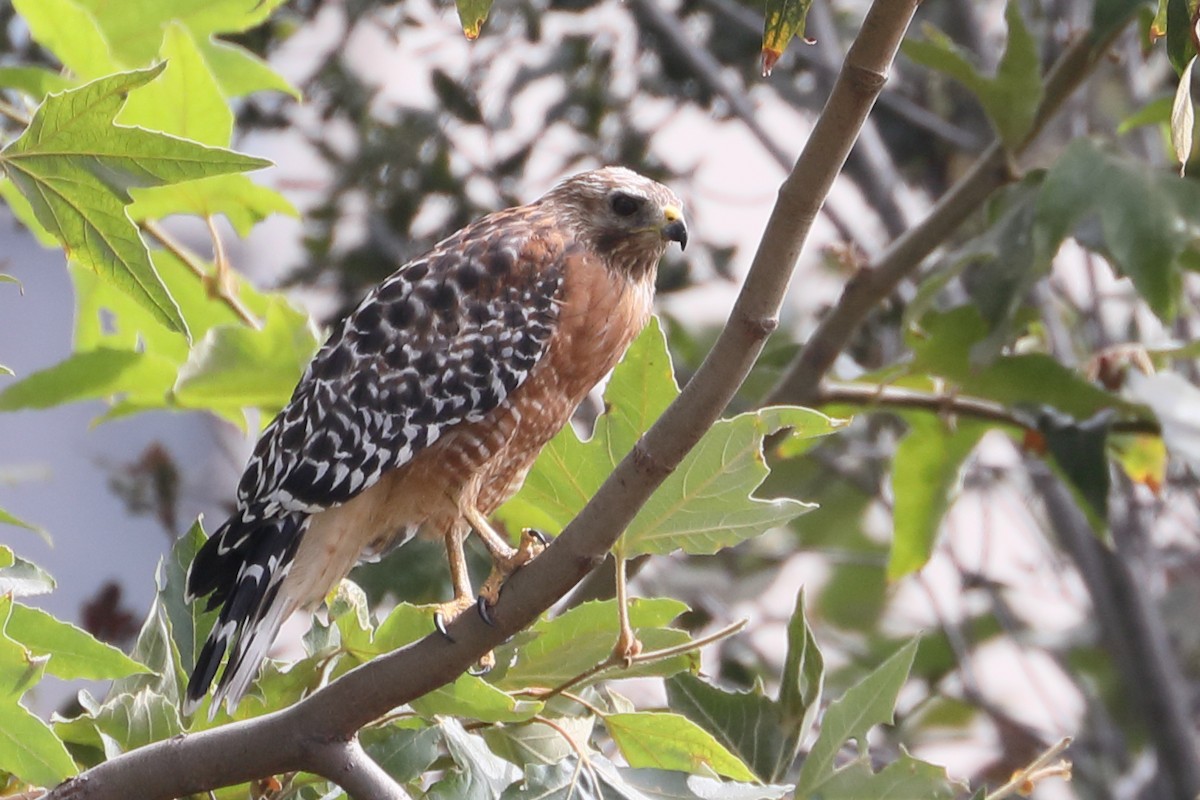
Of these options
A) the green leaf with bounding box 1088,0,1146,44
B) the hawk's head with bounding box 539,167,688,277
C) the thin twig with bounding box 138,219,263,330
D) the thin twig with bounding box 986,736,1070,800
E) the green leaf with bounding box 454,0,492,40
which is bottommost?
the thin twig with bounding box 986,736,1070,800

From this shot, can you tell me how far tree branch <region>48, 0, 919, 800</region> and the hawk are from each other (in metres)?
0.68

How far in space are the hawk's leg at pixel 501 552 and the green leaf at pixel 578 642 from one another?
0.27 ft

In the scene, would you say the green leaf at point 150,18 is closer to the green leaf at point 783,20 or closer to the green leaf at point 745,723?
the green leaf at point 745,723

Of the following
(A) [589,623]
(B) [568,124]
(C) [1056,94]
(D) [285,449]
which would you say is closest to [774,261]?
(A) [589,623]

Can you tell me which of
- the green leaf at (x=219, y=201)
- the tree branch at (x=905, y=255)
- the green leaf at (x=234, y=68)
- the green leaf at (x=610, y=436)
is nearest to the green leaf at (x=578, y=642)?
the green leaf at (x=610, y=436)

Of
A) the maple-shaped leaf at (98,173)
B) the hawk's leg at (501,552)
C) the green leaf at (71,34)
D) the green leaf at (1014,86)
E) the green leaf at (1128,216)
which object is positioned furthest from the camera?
the green leaf at (1014,86)

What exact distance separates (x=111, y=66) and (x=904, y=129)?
2.93m

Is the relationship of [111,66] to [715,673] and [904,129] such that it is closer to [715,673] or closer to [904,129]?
[715,673]

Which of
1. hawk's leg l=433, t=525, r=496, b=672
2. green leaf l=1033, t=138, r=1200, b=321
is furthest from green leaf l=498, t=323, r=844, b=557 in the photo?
green leaf l=1033, t=138, r=1200, b=321

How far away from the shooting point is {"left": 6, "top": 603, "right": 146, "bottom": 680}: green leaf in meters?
1.83

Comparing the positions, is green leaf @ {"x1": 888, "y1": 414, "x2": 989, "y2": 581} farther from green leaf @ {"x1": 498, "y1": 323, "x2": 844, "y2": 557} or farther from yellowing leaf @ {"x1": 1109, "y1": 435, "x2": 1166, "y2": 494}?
green leaf @ {"x1": 498, "y1": 323, "x2": 844, "y2": 557}

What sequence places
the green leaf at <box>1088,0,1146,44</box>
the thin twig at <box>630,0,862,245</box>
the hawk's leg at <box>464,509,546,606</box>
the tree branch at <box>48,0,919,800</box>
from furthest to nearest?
1. the thin twig at <box>630,0,862,245</box>
2. the green leaf at <box>1088,0,1146,44</box>
3. the hawk's leg at <box>464,509,546,606</box>
4. the tree branch at <box>48,0,919,800</box>

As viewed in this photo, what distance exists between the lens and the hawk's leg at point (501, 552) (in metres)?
2.07

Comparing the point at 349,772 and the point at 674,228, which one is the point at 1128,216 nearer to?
the point at 674,228
